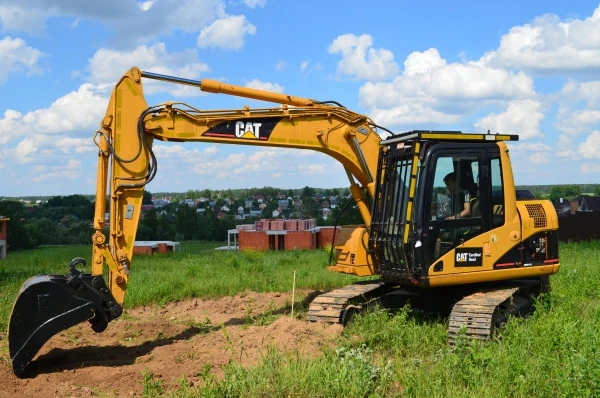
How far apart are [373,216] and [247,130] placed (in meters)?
2.22

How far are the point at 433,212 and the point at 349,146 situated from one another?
5.98ft

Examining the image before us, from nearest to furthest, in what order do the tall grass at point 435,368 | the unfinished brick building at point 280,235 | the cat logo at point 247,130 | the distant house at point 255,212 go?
the tall grass at point 435,368 → the cat logo at point 247,130 → the unfinished brick building at point 280,235 → the distant house at point 255,212

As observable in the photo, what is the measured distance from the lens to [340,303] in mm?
9508

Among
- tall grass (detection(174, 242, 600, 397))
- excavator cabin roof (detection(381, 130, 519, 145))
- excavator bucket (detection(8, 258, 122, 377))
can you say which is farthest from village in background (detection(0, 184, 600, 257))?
excavator bucket (detection(8, 258, 122, 377))

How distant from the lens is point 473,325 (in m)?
8.21

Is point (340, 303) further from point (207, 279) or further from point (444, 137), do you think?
point (207, 279)

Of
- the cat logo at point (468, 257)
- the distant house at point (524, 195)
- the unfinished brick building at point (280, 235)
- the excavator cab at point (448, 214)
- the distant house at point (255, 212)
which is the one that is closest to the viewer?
the excavator cab at point (448, 214)

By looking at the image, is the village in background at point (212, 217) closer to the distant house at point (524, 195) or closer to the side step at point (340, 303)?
the distant house at point (524, 195)

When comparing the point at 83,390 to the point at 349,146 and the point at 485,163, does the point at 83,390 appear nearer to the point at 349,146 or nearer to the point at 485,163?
the point at 349,146

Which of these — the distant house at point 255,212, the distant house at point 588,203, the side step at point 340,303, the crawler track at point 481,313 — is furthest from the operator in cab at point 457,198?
the distant house at point 255,212

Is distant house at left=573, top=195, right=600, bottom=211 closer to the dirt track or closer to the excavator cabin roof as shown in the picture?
the excavator cabin roof

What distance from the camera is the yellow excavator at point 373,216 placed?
799cm

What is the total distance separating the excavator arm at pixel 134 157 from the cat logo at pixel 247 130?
1 centimetres

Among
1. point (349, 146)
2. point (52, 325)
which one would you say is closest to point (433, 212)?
point (349, 146)
